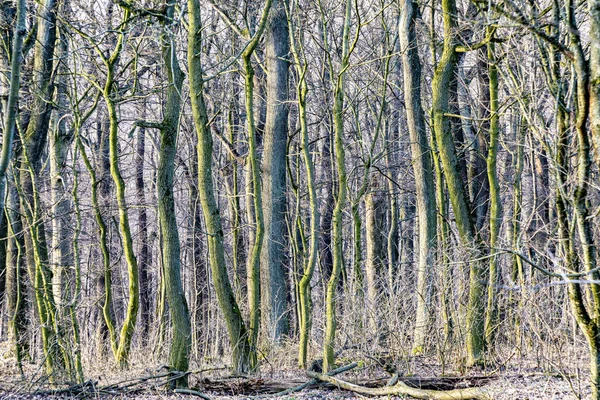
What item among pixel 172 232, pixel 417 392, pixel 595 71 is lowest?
pixel 417 392

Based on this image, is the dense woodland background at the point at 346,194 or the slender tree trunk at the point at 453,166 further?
the slender tree trunk at the point at 453,166

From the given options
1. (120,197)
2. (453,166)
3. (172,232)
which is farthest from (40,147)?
(453,166)

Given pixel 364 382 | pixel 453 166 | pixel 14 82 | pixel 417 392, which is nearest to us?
pixel 14 82

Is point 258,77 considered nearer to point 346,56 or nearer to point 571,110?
point 346,56

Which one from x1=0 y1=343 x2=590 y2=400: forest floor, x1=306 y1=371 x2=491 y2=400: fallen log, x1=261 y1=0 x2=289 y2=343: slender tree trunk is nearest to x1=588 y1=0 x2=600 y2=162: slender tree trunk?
x1=0 y1=343 x2=590 y2=400: forest floor

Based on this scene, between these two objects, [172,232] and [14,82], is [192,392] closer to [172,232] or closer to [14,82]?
[172,232]

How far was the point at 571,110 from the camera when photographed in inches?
183

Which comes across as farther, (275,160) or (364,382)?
(275,160)

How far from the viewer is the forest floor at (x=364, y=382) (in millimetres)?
6320

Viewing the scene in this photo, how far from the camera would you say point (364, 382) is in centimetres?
724

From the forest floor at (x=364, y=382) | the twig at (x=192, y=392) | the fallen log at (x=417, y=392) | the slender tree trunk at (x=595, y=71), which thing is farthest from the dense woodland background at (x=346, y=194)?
the fallen log at (x=417, y=392)

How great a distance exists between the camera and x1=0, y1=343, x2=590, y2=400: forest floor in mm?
6320

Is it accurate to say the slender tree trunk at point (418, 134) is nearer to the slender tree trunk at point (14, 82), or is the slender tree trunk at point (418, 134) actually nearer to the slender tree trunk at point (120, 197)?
the slender tree trunk at point (120, 197)

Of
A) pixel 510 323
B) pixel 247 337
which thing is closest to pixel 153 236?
pixel 247 337
